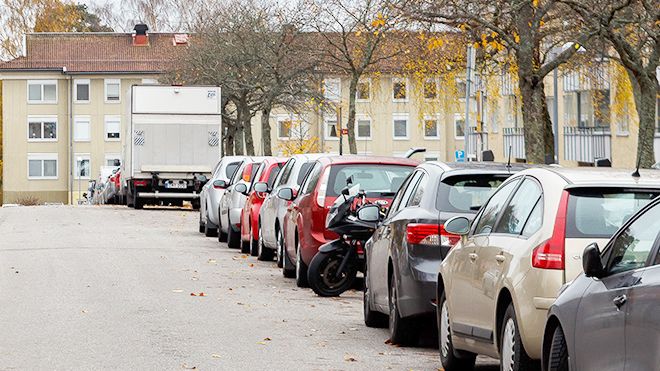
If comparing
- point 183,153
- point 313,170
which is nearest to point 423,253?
point 313,170

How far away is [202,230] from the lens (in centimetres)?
3173

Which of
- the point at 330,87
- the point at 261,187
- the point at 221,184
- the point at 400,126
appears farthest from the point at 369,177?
the point at 400,126

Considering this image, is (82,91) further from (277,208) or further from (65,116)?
(277,208)

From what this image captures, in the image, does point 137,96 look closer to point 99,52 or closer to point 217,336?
point 217,336

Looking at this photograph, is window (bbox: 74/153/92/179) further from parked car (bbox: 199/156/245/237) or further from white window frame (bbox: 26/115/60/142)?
parked car (bbox: 199/156/245/237)

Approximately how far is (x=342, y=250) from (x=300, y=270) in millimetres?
1664

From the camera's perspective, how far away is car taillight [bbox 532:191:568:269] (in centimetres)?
802

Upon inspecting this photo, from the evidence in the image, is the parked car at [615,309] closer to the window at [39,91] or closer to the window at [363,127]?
the window at [363,127]

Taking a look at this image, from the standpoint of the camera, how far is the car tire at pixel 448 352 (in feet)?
32.9

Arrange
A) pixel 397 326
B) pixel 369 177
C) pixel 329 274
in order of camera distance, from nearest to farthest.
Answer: pixel 397 326 → pixel 329 274 → pixel 369 177

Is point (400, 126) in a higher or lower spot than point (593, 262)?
higher

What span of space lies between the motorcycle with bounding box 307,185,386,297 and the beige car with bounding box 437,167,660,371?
5.04 meters

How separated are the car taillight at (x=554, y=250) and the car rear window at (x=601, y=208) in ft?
0.15

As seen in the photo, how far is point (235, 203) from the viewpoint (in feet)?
86.4
